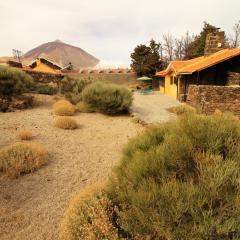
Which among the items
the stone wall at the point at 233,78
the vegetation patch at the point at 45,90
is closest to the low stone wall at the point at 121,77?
the vegetation patch at the point at 45,90

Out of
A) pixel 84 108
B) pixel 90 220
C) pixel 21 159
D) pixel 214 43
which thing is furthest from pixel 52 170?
pixel 214 43

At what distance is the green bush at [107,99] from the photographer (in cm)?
1477

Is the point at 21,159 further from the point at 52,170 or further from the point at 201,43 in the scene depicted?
the point at 201,43

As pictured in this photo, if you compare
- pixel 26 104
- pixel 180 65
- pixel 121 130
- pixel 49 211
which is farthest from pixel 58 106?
pixel 180 65

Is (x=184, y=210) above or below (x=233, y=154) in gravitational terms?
below

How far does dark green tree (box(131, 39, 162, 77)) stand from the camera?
42.6m

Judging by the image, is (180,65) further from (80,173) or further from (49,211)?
(49,211)

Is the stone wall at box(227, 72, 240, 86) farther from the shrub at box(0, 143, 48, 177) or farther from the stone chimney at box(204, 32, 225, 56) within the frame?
the shrub at box(0, 143, 48, 177)

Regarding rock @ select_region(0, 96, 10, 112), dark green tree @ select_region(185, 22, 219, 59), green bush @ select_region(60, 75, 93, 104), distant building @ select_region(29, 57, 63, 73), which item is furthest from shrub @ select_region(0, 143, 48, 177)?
dark green tree @ select_region(185, 22, 219, 59)

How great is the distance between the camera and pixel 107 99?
14664 millimetres

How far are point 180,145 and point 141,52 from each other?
142 feet

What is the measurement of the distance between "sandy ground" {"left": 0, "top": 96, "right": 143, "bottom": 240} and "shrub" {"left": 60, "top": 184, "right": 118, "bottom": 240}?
955 mm

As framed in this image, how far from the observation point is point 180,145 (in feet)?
10.4

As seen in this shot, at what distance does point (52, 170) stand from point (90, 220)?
3782 millimetres
